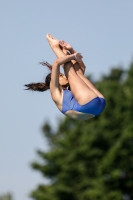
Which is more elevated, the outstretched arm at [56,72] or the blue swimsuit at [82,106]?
the outstretched arm at [56,72]

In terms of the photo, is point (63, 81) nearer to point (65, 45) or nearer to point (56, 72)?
point (56, 72)

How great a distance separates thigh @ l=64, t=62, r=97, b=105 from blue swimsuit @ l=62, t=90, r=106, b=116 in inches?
2.6

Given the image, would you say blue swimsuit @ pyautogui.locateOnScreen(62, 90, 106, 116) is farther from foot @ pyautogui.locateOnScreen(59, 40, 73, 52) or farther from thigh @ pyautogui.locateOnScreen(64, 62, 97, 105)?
foot @ pyautogui.locateOnScreen(59, 40, 73, 52)

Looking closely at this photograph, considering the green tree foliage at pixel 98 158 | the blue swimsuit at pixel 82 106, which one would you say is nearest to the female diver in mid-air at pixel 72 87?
the blue swimsuit at pixel 82 106

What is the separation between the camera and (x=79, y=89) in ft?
36.2

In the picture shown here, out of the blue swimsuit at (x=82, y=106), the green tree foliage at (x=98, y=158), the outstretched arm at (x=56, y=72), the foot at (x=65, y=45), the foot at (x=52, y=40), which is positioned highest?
the green tree foliage at (x=98, y=158)

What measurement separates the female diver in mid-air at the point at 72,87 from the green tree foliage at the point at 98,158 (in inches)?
1403

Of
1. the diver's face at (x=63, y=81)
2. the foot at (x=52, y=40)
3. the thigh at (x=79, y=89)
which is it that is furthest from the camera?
the diver's face at (x=63, y=81)

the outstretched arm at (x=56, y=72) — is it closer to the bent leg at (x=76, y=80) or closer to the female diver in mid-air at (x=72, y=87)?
the female diver in mid-air at (x=72, y=87)

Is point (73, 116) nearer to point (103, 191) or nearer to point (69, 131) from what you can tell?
point (103, 191)

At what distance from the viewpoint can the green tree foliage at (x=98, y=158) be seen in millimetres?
47719

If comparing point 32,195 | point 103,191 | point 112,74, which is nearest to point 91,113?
point 103,191

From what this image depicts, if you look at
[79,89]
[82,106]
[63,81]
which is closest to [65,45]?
[63,81]

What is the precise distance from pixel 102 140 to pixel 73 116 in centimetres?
3807
